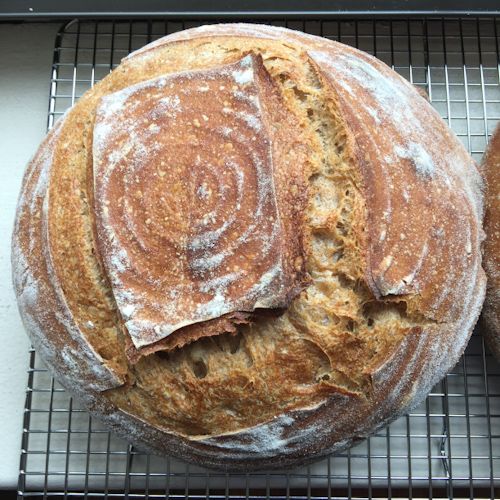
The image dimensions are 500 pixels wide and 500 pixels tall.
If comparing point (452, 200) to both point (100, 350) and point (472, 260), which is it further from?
point (100, 350)

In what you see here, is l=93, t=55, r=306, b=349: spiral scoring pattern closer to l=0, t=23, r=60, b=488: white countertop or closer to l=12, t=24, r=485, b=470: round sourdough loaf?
l=12, t=24, r=485, b=470: round sourdough loaf

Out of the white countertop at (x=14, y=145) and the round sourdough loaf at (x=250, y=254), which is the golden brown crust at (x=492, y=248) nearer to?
the round sourdough loaf at (x=250, y=254)

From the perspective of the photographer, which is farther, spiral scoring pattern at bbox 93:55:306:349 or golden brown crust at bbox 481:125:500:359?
golden brown crust at bbox 481:125:500:359

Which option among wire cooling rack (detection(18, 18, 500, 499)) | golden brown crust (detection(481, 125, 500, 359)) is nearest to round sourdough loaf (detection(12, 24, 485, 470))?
golden brown crust (detection(481, 125, 500, 359))

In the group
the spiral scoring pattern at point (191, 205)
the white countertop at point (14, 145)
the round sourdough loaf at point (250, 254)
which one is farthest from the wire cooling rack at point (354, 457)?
the spiral scoring pattern at point (191, 205)

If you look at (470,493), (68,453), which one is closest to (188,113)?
(68,453)

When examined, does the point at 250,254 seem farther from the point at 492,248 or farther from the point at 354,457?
the point at 354,457
